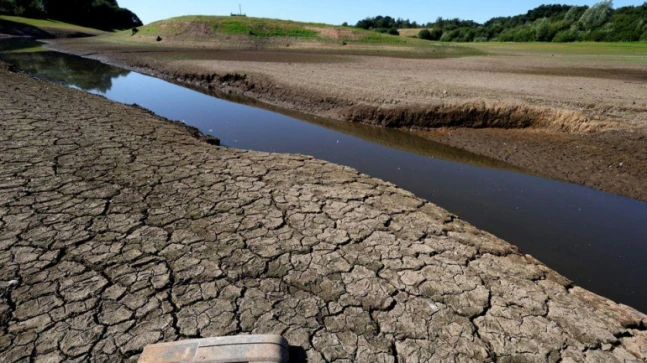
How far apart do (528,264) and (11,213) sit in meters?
5.11

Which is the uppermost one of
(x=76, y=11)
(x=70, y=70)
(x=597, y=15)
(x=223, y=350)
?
(x=76, y=11)

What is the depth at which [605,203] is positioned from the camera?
6051 millimetres

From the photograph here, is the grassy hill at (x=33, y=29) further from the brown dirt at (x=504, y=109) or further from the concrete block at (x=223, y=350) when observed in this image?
the concrete block at (x=223, y=350)

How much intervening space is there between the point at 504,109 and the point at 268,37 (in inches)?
1134

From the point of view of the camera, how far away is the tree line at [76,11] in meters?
47.7

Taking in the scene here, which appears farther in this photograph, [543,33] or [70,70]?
[543,33]

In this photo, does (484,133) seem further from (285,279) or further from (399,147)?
(285,279)

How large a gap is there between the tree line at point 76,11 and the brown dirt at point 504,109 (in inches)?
1904

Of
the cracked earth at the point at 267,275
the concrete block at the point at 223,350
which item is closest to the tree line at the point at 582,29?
the cracked earth at the point at 267,275

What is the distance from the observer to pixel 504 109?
9.54 metres

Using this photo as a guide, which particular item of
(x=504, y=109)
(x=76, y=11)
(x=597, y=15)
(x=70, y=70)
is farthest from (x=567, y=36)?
(x=76, y=11)

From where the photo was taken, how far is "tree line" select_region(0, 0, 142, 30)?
157ft

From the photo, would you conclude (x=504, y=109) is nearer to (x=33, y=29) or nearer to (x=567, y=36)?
(x=567, y=36)

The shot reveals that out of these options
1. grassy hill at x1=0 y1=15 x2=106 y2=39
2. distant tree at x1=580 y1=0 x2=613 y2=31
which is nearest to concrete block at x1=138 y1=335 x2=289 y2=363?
grassy hill at x1=0 y1=15 x2=106 y2=39
